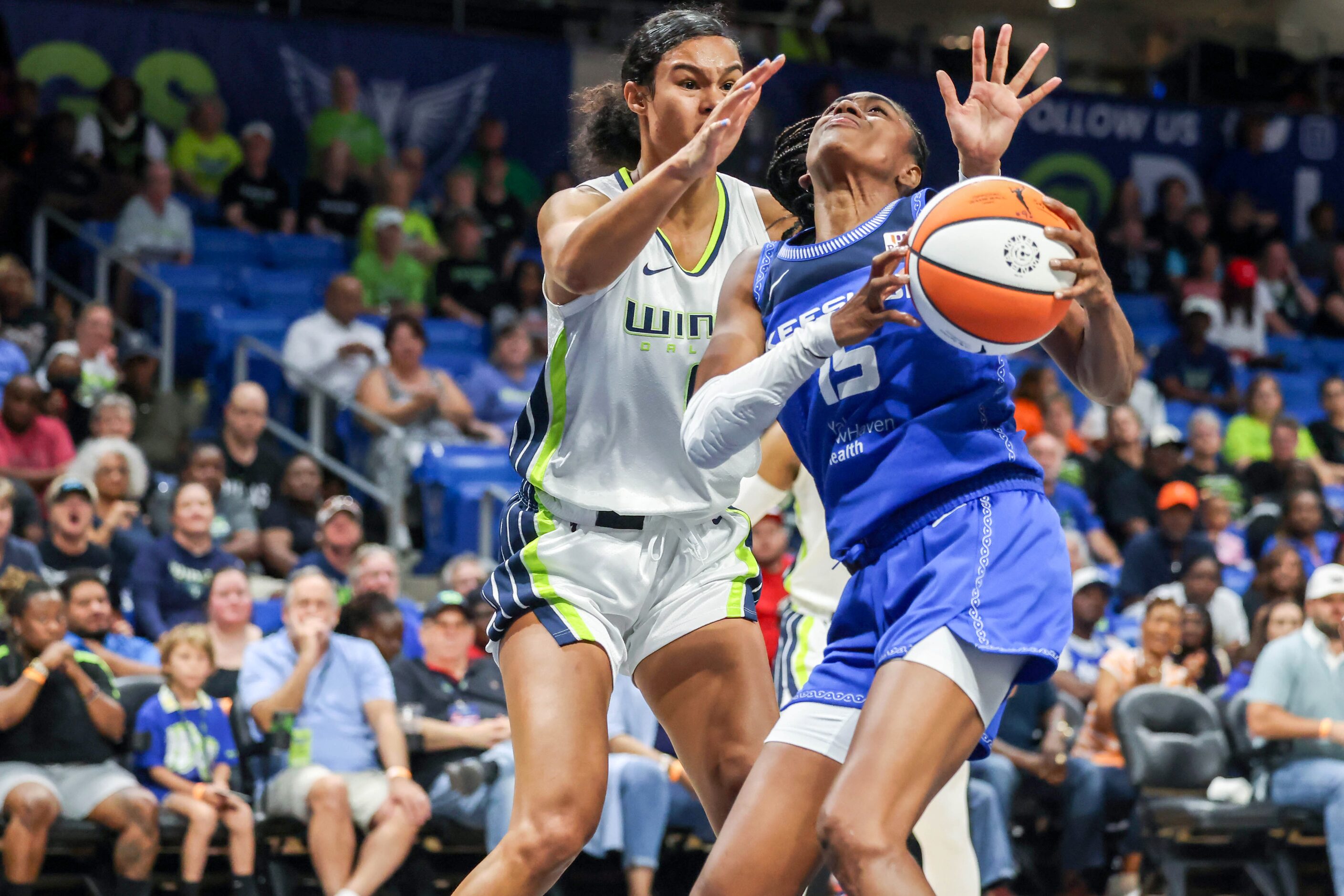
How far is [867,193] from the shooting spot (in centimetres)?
360

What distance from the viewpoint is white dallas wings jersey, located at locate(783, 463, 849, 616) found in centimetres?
564

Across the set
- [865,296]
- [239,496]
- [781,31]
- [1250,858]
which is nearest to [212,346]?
[239,496]

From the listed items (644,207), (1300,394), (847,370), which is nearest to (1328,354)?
(1300,394)

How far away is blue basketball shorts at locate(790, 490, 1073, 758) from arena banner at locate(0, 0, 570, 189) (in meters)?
10.4

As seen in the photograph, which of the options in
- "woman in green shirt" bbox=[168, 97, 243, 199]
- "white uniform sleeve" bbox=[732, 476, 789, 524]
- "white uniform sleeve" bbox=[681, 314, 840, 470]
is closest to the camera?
"white uniform sleeve" bbox=[681, 314, 840, 470]

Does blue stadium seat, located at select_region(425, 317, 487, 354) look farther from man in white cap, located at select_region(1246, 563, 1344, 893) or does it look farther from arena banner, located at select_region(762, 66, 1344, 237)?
man in white cap, located at select_region(1246, 563, 1344, 893)

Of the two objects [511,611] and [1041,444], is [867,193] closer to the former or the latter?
[511,611]

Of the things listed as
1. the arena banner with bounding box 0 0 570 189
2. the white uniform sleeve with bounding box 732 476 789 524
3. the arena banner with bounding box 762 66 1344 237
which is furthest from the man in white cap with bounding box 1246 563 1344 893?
the arena banner with bounding box 0 0 570 189

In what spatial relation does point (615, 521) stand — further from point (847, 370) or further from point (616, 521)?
point (847, 370)

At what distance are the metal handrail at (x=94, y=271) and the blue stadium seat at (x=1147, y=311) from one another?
323 inches

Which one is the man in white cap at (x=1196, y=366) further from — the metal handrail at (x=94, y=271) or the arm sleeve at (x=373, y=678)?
the arm sleeve at (x=373, y=678)

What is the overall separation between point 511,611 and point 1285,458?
31.4 feet

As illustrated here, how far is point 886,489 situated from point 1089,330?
0.56m

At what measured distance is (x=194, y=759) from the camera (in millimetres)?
7129
